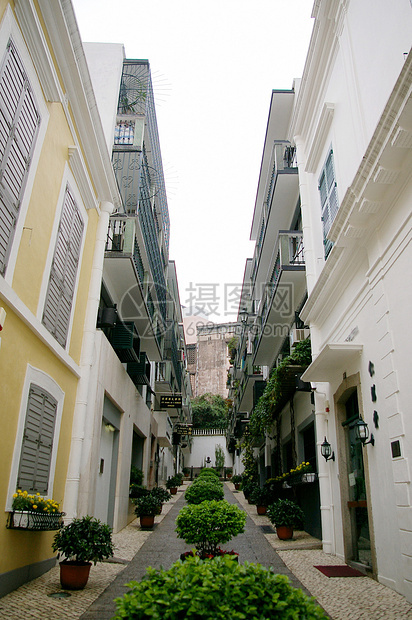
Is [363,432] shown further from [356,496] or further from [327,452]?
[327,452]

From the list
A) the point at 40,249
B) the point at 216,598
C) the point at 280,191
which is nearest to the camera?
the point at 216,598

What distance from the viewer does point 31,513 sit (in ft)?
21.0

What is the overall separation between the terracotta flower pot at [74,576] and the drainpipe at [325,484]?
521 centimetres

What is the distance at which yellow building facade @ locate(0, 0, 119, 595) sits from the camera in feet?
20.8

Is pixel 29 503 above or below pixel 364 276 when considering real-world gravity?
below

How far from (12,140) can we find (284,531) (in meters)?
10.2

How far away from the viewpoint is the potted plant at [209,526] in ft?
25.3

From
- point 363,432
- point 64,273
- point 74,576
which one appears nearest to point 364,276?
point 363,432

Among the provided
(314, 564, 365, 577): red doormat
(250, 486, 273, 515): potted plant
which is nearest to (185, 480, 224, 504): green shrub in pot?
(250, 486, 273, 515): potted plant

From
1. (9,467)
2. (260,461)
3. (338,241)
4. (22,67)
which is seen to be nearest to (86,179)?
(22,67)

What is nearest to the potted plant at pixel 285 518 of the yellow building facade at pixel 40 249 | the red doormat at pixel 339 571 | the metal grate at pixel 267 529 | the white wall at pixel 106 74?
the metal grate at pixel 267 529

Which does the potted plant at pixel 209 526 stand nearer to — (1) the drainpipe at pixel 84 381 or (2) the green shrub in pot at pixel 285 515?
(1) the drainpipe at pixel 84 381

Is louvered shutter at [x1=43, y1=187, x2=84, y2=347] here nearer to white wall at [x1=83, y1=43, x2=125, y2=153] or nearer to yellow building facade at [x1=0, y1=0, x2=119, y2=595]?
yellow building facade at [x1=0, y1=0, x2=119, y2=595]

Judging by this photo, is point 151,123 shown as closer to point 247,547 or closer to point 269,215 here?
point 269,215
